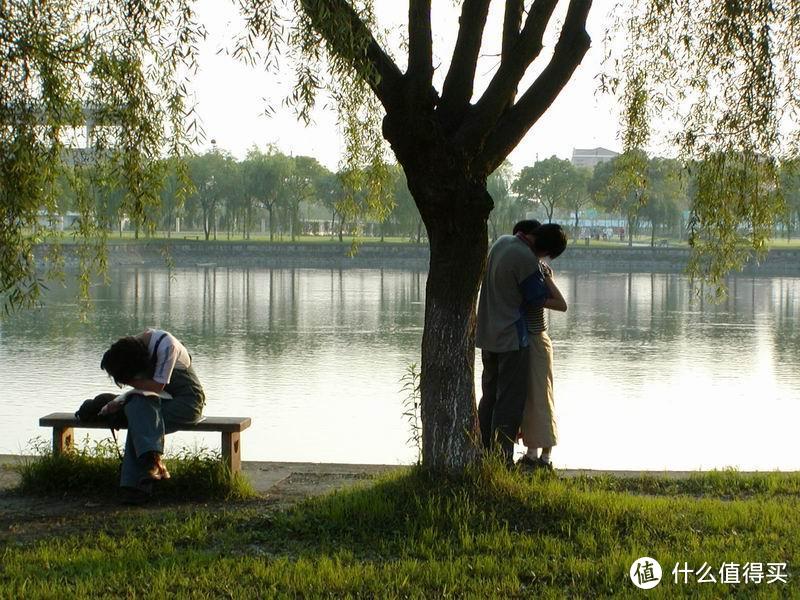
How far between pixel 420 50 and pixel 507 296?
1568 millimetres

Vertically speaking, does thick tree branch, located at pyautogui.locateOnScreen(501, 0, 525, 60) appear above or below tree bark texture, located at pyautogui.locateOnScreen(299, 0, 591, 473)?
above

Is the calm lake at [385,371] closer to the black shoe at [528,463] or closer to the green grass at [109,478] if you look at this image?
the green grass at [109,478]

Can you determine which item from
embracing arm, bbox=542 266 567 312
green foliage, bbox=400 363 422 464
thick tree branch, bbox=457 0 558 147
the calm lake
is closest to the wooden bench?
green foliage, bbox=400 363 422 464

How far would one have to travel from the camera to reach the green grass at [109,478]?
634 centimetres

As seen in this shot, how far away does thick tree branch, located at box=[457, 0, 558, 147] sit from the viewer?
6.21 meters

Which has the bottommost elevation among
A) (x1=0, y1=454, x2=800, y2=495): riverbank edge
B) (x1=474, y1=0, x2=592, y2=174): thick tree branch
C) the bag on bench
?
(x1=0, y1=454, x2=800, y2=495): riverbank edge

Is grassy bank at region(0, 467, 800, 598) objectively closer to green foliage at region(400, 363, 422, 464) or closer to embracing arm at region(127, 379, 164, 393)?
green foliage at region(400, 363, 422, 464)

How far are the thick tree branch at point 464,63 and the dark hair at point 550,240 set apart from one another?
0.93 metres

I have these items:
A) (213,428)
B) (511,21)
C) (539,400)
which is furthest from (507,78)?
(213,428)

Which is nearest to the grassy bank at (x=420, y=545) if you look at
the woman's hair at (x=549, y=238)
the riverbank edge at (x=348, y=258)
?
the woman's hair at (x=549, y=238)

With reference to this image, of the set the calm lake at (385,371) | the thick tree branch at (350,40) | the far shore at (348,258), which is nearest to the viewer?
the thick tree branch at (350,40)

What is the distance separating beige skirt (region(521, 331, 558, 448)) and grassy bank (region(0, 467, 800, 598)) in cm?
46

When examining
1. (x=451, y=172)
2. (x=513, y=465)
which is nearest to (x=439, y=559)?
(x=513, y=465)

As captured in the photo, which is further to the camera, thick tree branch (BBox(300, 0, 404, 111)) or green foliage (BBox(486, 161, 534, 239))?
green foliage (BBox(486, 161, 534, 239))
